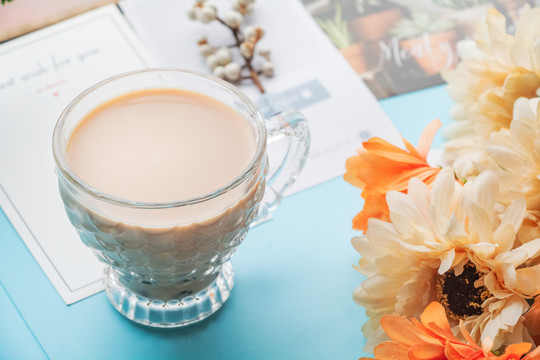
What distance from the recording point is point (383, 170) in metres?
0.59

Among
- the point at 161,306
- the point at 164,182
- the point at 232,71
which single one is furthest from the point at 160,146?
the point at 232,71

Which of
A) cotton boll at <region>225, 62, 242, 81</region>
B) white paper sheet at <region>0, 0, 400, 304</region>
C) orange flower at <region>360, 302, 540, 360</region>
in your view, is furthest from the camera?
cotton boll at <region>225, 62, 242, 81</region>

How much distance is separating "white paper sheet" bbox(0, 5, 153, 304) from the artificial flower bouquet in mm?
271

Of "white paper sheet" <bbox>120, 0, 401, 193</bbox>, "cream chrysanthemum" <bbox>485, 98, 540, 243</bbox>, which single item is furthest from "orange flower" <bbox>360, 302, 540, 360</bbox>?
"white paper sheet" <bbox>120, 0, 401, 193</bbox>

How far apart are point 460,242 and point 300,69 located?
395 millimetres

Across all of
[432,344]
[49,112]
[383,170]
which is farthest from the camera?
[49,112]

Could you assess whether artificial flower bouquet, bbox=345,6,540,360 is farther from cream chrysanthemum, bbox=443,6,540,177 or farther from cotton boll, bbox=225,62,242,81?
cotton boll, bbox=225,62,242,81

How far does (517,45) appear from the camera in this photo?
2.03 feet

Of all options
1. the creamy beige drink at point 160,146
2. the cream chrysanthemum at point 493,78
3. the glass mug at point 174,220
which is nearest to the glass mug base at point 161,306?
the glass mug at point 174,220

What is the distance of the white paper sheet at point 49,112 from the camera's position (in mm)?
678

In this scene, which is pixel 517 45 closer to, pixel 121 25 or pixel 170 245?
pixel 170 245

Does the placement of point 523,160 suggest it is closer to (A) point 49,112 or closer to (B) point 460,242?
(B) point 460,242

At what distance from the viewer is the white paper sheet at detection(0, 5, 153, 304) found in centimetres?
68

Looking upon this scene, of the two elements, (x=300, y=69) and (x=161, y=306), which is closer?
(x=161, y=306)
